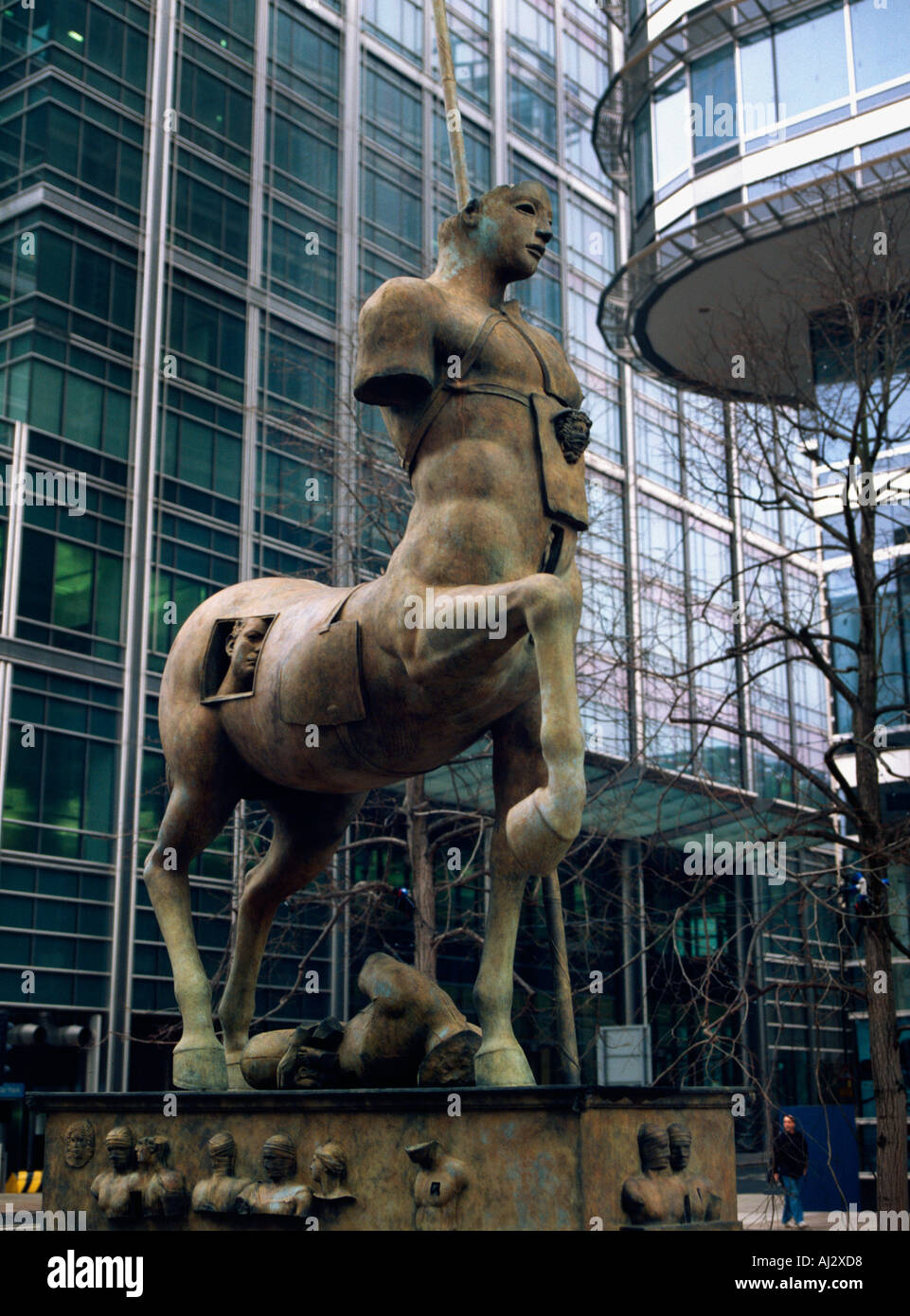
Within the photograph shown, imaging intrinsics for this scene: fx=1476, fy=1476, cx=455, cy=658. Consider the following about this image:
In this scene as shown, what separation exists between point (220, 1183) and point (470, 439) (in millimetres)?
2929

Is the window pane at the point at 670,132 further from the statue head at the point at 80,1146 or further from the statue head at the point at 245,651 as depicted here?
the statue head at the point at 80,1146

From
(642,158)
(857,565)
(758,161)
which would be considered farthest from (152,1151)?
(642,158)

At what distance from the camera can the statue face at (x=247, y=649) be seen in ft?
20.3

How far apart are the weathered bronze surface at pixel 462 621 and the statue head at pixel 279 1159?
29.1 inches

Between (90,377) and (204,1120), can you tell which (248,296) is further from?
(204,1120)

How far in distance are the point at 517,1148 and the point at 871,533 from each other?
10239mm

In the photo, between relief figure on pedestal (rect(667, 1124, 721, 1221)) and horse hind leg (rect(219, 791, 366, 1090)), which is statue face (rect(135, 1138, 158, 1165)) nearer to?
horse hind leg (rect(219, 791, 366, 1090))

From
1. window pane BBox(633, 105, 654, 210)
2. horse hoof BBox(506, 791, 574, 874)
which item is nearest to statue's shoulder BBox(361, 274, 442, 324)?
horse hoof BBox(506, 791, 574, 874)

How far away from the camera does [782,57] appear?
25.3m

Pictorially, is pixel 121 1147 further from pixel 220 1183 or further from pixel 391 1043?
pixel 391 1043

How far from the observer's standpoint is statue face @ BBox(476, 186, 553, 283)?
5805mm

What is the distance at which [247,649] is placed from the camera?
6234 mm

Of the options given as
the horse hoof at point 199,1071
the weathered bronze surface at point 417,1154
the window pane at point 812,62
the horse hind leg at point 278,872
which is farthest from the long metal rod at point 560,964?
the window pane at point 812,62

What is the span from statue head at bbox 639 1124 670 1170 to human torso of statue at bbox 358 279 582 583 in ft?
6.46
